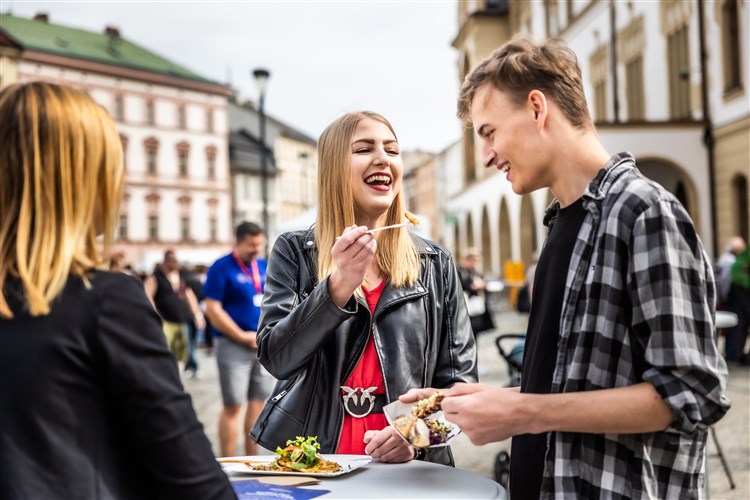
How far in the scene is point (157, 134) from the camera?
7356cm

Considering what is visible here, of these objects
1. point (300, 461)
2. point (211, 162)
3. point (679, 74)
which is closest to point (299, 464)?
point (300, 461)

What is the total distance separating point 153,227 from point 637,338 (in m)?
72.9

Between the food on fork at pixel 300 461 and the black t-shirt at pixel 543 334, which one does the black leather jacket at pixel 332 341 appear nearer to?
the food on fork at pixel 300 461

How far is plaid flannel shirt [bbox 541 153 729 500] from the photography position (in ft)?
5.82

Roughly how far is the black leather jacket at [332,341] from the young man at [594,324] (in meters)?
0.71

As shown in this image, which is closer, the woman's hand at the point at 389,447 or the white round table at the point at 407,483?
the white round table at the point at 407,483

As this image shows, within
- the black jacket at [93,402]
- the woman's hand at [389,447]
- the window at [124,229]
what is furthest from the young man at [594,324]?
the window at [124,229]

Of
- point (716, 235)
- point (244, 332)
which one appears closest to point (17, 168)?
point (244, 332)

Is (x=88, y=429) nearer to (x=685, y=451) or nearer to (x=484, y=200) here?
(x=685, y=451)

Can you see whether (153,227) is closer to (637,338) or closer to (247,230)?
(247,230)

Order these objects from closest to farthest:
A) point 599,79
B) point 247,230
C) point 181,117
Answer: point 247,230
point 599,79
point 181,117

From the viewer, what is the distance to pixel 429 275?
121 inches

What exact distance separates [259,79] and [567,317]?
70.6ft

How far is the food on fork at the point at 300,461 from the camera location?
94.3 inches
